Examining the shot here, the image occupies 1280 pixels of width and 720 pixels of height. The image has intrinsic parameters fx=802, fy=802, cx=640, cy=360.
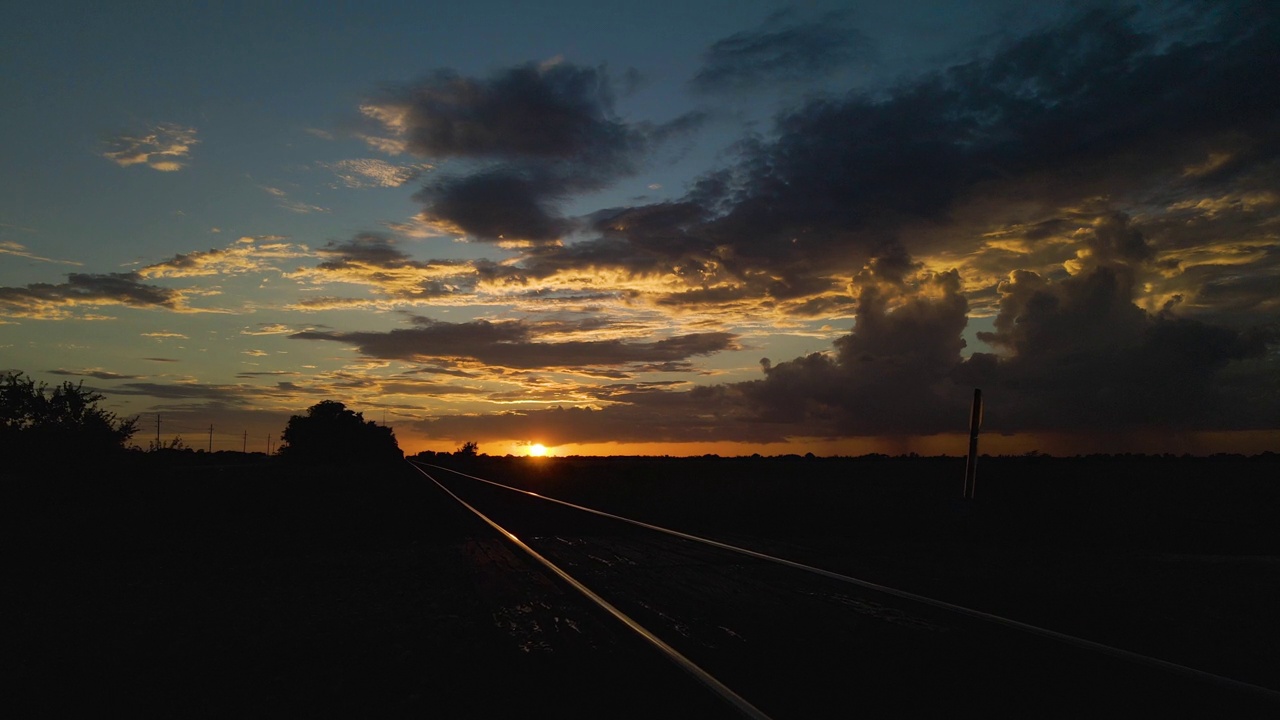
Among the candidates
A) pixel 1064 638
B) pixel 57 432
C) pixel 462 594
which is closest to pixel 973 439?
pixel 1064 638

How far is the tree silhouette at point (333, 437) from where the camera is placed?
137 m

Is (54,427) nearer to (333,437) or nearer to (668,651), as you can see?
(668,651)

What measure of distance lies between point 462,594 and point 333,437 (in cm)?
14301

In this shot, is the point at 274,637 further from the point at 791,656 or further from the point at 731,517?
the point at 731,517

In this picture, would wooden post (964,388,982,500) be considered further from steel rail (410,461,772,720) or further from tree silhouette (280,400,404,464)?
tree silhouette (280,400,404,464)

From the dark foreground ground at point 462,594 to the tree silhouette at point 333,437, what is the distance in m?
117

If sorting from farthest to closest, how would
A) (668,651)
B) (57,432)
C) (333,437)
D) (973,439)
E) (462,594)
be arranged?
(333,437) < (57,432) < (973,439) < (462,594) < (668,651)

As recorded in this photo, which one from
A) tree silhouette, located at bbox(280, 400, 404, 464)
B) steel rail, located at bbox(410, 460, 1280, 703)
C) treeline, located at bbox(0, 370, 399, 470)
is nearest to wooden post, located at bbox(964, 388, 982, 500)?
steel rail, located at bbox(410, 460, 1280, 703)

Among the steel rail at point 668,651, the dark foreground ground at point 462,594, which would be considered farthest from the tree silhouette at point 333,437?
the steel rail at point 668,651

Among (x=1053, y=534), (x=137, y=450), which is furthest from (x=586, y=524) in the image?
(x=137, y=450)

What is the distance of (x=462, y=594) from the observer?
9844 millimetres

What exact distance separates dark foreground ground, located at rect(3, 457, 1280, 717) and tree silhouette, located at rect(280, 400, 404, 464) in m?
117

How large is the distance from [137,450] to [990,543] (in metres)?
42.0

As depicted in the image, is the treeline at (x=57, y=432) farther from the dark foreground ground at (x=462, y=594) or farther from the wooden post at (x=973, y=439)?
the wooden post at (x=973, y=439)
